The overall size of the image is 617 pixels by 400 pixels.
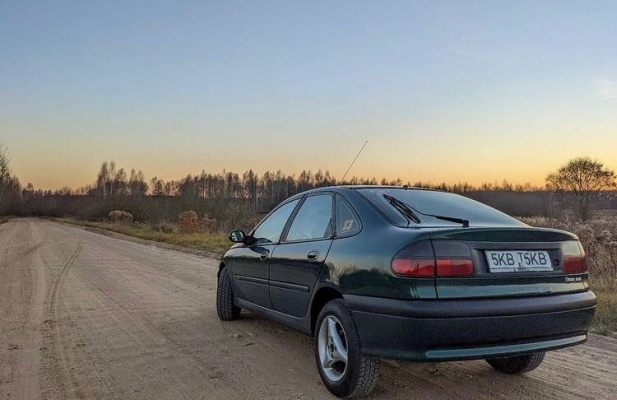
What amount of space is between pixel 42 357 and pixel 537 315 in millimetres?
4229

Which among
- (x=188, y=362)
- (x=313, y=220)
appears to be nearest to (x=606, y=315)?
(x=313, y=220)

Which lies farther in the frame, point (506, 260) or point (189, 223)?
point (189, 223)

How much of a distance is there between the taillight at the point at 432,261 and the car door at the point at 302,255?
2.88ft

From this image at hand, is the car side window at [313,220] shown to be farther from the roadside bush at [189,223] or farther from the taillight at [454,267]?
the roadside bush at [189,223]

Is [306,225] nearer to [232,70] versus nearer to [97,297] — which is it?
[97,297]

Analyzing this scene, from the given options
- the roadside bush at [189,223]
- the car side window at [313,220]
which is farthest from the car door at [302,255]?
the roadside bush at [189,223]

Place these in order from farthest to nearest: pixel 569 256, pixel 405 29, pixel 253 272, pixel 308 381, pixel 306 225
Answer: pixel 405 29 → pixel 253 272 → pixel 306 225 → pixel 308 381 → pixel 569 256

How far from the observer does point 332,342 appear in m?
3.57

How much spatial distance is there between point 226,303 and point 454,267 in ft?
11.8

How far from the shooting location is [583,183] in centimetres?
3253

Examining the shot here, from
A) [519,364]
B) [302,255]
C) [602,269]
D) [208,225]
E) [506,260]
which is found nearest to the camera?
[506,260]

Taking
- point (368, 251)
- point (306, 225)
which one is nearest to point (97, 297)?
point (306, 225)

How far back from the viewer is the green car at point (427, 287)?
2.91 meters

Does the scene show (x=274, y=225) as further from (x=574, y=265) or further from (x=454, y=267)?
(x=574, y=265)
